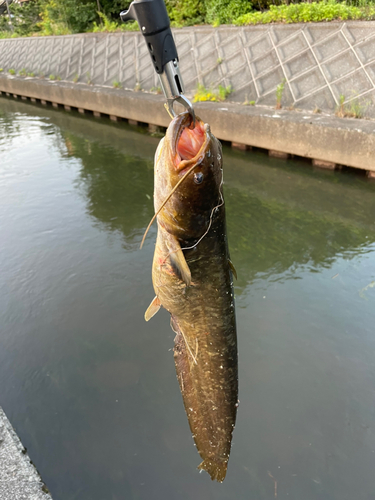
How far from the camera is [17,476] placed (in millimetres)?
2387

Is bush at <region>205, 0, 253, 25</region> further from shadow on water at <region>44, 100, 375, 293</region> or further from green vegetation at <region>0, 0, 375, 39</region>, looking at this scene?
shadow on water at <region>44, 100, 375, 293</region>

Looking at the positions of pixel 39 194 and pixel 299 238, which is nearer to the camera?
pixel 299 238

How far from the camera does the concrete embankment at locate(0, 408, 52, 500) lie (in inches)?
89.9

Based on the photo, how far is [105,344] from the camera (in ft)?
13.9

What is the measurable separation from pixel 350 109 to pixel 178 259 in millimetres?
7472

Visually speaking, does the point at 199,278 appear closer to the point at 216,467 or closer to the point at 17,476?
the point at 216,467

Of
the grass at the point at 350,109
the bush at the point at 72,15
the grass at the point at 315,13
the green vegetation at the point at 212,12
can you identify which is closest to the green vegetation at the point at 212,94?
the green vegetation at the point at 212,12

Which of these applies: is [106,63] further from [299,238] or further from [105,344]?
[105,344]

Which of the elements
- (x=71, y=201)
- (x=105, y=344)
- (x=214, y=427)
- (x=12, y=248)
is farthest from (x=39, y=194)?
(x=214, y=427)

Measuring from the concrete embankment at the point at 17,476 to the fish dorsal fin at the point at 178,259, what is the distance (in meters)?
1.72

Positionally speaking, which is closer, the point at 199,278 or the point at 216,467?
the point at 199,278

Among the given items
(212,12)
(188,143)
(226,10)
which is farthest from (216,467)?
(212,12)

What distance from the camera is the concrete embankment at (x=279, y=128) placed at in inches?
277

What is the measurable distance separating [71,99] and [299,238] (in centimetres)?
1114
